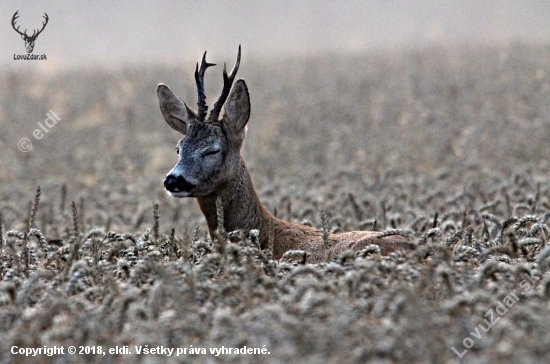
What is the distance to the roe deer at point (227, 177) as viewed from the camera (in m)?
7.38

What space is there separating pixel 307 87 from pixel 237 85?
1403cm

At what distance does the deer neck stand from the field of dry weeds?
41cm

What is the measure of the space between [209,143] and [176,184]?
61 cm

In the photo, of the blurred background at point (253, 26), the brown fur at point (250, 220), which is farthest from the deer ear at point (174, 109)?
the blurred background at point (253, 26)

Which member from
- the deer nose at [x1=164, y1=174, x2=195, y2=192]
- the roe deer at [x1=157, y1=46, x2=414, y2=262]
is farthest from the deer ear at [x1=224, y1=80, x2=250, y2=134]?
the deer nose at [x1=164, y1=174, x2=195, y2=192]

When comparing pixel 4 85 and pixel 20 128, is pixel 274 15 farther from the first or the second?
pixel 20 128

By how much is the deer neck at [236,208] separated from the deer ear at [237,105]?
0.60m

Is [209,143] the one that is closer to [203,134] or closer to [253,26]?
[203,134]

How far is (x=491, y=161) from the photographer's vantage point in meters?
14.0

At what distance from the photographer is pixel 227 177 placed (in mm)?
7703

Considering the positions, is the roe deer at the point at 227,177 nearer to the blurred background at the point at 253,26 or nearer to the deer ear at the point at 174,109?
the deer ear at the point at 174,109

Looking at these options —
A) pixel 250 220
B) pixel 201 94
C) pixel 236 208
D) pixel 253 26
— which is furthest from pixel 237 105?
pixel 253 26

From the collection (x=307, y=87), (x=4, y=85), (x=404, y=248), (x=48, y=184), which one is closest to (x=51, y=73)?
(x=4, y=85)

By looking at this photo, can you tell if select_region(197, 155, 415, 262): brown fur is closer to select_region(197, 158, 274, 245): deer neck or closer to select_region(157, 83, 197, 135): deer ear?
select_region(197, 158, 274, 245): deer neck
